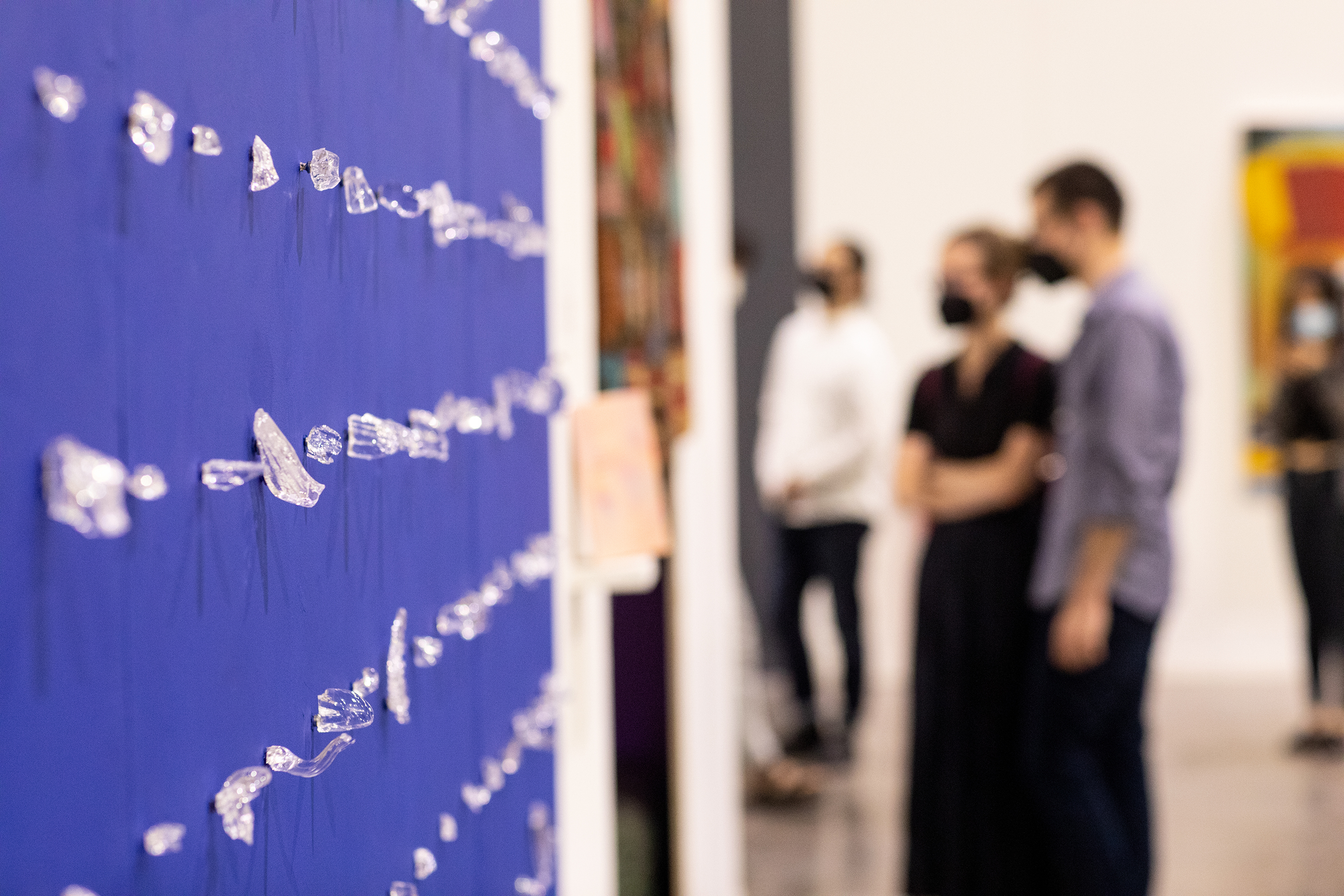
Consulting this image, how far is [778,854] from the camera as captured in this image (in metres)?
3.34

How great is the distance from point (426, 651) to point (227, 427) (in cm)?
30

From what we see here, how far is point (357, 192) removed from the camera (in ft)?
2.40

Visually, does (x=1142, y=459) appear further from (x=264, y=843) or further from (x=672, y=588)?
(x=264, y=843)

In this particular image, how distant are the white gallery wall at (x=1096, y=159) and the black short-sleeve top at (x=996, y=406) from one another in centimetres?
294

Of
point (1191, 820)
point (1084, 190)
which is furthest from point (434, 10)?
point (1191, 820)

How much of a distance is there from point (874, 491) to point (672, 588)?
5.77 ft

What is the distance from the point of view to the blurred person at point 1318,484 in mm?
4098

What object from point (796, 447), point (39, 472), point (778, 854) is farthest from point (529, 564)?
point (796, 447)

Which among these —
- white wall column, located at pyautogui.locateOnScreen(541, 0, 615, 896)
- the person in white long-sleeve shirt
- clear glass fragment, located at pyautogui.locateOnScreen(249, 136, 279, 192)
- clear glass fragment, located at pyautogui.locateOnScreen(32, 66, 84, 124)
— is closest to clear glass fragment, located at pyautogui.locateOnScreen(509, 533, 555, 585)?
white wall column, located at pyautogui.locateOnScreen(541, 0, 615, 896)

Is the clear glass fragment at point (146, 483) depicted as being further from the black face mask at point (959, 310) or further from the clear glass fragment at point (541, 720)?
the black face mask at point (959, 310)

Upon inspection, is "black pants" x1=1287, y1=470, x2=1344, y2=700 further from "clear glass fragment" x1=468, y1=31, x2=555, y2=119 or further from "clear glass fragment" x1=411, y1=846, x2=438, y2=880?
"clear glass fragment" x1=411, y1=846, x2=438, y2=880

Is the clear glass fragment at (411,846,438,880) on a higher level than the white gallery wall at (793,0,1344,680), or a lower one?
lower

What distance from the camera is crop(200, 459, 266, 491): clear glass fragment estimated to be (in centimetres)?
57

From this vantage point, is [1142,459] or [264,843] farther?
[1142,459]
